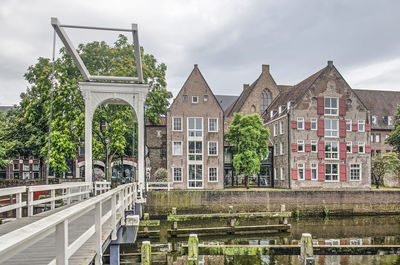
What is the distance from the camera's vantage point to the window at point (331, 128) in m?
29.3

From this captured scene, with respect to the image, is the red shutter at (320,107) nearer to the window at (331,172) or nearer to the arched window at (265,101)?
the window at (331,172)

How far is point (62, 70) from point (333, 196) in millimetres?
19826

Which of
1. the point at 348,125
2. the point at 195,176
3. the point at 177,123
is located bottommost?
the point at 195,176

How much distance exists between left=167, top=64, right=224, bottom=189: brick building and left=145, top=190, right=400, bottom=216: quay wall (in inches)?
199

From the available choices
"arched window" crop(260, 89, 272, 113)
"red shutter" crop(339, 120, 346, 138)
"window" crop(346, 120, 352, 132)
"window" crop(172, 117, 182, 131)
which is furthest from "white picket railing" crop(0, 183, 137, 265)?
"arched window" crop(260, 89, 272, 113)

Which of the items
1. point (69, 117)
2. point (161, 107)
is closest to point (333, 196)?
point (161, 107)

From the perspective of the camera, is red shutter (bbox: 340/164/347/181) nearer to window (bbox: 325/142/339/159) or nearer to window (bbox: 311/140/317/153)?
window (bbox: 325/142/339/159)

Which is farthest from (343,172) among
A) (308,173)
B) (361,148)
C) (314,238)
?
(314,238)

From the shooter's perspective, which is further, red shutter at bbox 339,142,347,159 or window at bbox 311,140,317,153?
red shutter at bbox 339,142,347,159

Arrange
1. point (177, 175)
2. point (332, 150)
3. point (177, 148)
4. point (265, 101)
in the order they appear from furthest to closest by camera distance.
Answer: point (265, 101), point (332, 150), point (177, 148), point (177, 175)

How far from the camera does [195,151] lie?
92.0 ft

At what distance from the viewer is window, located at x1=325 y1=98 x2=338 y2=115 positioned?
1161 inches

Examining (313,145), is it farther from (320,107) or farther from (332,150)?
(320,107)

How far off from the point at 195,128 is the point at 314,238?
14007mm
